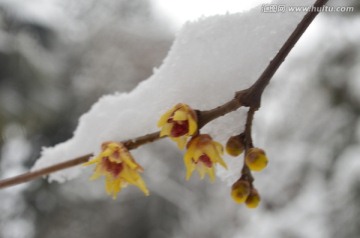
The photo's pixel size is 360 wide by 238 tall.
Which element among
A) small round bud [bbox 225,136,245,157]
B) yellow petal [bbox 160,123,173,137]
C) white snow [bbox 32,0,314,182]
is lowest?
small round bud [bbox 225,136,245,157]

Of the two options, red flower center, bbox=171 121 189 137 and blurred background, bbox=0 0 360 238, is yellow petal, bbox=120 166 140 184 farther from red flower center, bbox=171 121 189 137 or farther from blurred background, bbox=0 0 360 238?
blurred background, bbox=0 0 360 238

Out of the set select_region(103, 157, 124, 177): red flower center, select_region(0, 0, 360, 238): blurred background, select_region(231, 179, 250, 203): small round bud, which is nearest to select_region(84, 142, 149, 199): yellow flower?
select_region(103, 157, 124, 177): red flower center

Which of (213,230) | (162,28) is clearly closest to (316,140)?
(213,230)

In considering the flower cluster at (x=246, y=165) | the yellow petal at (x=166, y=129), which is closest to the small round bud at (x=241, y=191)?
the flower cluster at (x=246, y=165)

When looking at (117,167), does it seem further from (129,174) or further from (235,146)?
(235,146)

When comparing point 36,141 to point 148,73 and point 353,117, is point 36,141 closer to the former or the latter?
point 148,73
